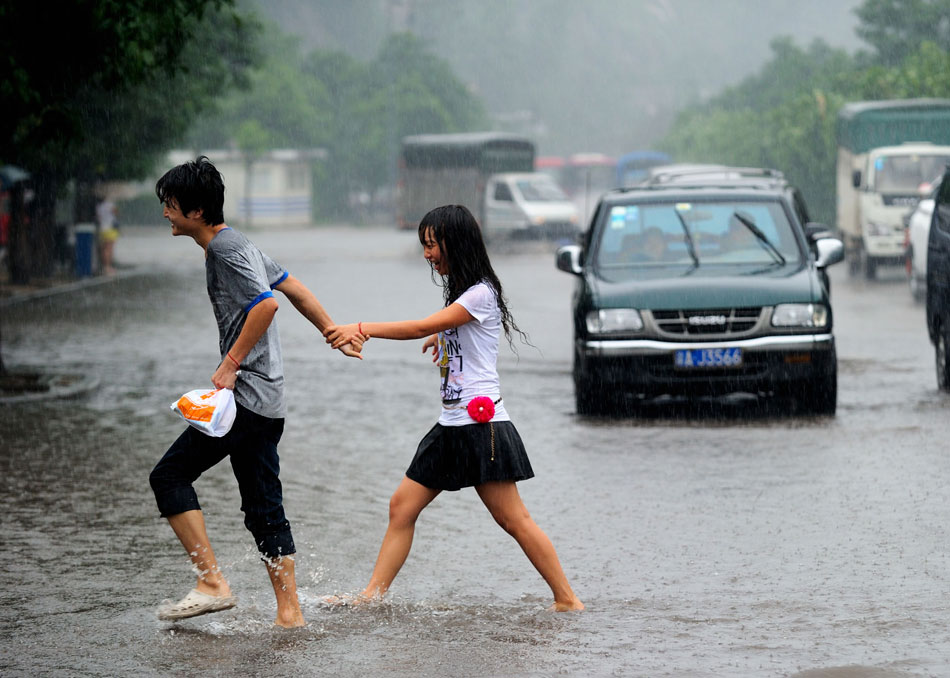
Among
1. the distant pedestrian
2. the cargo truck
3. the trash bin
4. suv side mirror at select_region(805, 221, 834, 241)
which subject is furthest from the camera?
the distant pedestrian

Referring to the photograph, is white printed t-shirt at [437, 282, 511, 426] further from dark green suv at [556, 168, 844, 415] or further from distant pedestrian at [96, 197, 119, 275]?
distant pedestrian at [96, 197, 119, 275]

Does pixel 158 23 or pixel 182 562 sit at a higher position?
pixel 158 23

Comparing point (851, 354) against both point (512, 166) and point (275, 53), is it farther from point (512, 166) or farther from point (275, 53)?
point (275, 53)

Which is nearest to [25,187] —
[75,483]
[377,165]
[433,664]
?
[75,483]

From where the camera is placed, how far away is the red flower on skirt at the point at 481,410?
609cm

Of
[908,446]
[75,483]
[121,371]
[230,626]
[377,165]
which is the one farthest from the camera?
[377,165]

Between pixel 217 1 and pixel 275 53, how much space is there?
8053 centimetres

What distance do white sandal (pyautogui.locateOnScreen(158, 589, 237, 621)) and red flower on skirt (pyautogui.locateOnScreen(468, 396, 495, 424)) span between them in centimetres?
111

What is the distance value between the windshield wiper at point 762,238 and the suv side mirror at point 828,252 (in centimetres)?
31

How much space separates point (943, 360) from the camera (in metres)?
13.4

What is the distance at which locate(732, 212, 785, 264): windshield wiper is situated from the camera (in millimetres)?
12492

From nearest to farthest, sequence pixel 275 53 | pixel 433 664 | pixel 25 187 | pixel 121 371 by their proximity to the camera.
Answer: pixel 433 664 < pixel 121 371 < pixel 25 187 < pixel 275 53

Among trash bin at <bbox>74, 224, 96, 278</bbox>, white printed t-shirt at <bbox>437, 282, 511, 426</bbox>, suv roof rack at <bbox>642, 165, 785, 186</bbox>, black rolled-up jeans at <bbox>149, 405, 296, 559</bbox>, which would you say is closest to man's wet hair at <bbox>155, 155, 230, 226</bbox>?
black rolled-up jeans at <bbox>149, 405, 296, 559</bbox>

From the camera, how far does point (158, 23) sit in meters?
13.5
